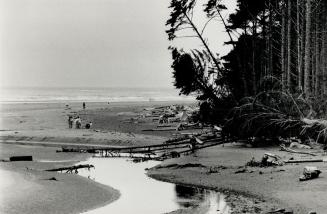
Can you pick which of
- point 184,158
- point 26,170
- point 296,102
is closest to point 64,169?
point 26,170

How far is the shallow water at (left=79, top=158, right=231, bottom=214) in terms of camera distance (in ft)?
37.4

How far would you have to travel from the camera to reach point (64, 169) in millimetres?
16641

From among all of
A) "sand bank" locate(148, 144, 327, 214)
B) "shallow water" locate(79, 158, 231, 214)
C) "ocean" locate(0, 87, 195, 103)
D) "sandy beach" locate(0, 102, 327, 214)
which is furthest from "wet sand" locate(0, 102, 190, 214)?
"ocean" locate(0, 87, 195, 103)

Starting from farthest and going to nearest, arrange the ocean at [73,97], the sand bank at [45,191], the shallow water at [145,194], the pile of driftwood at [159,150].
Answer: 1. the ocean at [73,97]
2. the pile of driftwood at [159,150]
3. the shallow water at [145,194]
4. the sand bank at [45,191]

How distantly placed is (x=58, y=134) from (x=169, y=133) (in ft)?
21.1

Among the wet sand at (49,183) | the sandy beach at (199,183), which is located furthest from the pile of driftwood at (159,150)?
the wet sand at (49,183)

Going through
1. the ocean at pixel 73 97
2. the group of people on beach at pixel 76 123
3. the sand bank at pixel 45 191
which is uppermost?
the ocean at pixel 73 97

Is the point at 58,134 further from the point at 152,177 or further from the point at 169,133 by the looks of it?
the point at 152,177

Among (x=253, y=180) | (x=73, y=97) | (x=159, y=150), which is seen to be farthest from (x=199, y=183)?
(x=73, y=97)

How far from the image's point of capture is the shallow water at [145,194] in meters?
11.4

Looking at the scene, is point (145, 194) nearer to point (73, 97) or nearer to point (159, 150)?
point (159, 150)

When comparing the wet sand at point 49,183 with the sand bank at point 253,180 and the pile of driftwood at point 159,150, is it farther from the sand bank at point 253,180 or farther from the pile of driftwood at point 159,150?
the sand bank at point 253,180

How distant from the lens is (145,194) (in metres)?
13.1

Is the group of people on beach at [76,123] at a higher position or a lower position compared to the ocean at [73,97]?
lower
